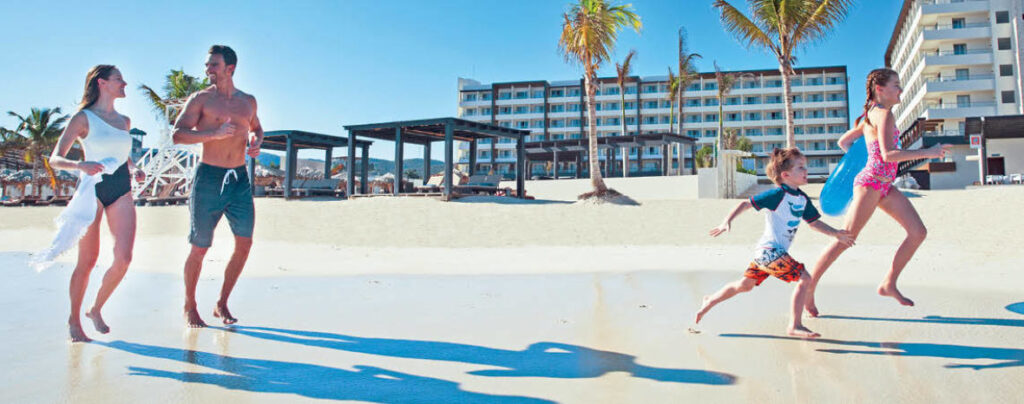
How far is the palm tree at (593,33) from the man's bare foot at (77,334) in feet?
48.7

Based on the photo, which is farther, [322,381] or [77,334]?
[77,334]

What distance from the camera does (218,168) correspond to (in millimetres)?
3564

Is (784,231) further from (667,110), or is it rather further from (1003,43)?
(667,110)

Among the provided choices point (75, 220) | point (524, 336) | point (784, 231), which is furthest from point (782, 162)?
point (75, 220)

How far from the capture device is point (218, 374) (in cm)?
240

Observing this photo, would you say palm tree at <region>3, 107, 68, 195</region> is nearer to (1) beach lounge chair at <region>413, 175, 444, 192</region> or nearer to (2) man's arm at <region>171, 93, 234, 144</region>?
(1) beach lounge chair at <region>413, 175, 444, 192</region>

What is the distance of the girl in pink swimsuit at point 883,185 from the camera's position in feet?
11.8

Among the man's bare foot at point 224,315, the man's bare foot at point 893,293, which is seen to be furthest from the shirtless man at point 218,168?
the man's bare foot at point 893,293

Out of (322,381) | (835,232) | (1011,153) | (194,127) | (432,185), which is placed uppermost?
(1011,153)

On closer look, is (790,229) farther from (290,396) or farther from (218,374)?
(218,374)

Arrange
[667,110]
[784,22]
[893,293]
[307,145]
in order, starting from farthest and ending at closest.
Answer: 1. [667,110]
2. [307,145]
3. [784,22]
4. [893,293]

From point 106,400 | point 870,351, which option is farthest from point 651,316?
point 106,400

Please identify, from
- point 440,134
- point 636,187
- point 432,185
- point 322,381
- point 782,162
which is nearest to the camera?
point 322,381

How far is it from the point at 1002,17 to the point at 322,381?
59.7 metres
